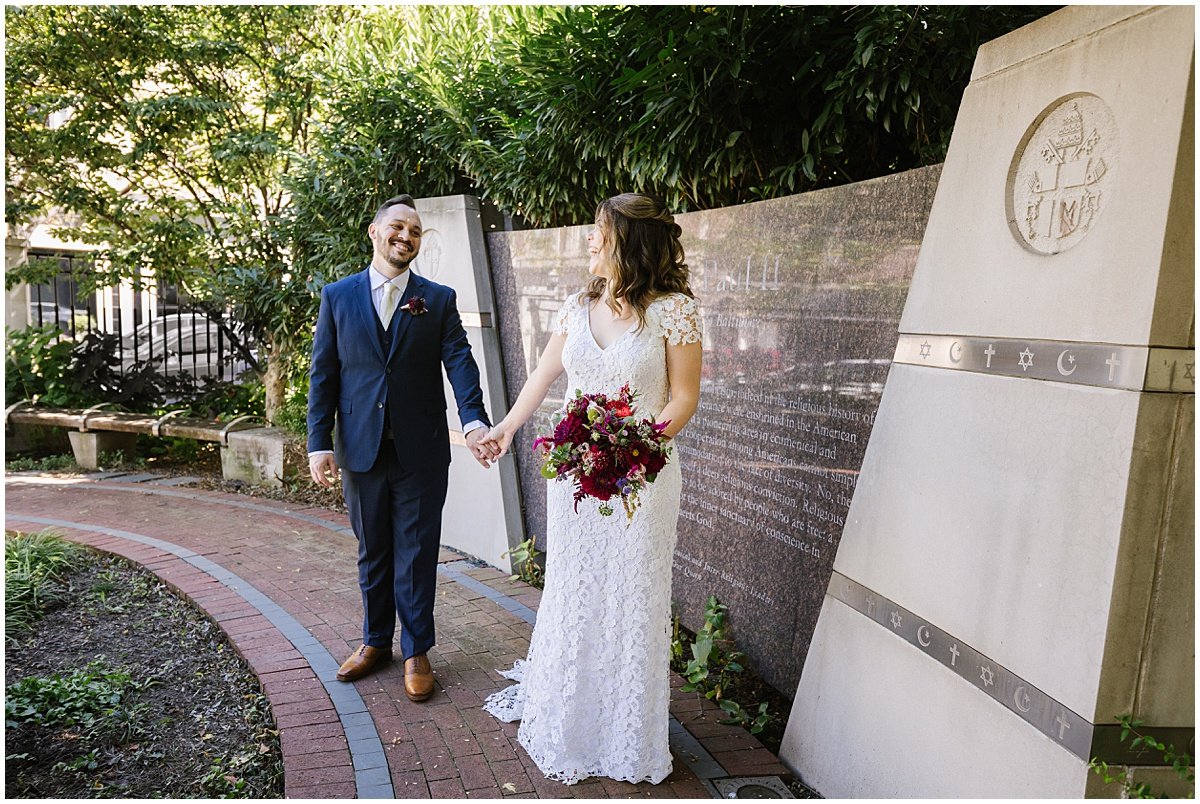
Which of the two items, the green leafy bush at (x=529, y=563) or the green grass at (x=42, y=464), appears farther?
the green grass at (x=42, y=464)

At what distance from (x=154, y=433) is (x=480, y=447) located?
22.1 feet

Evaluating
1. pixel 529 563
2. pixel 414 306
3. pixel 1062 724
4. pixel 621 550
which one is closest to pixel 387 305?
pixel 414 306

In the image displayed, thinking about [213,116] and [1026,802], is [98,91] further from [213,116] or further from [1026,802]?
[1026,802]

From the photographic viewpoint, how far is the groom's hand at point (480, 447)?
405 cm

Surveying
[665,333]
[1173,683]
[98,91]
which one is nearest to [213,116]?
[98,91]

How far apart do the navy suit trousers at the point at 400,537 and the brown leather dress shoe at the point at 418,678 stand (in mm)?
58

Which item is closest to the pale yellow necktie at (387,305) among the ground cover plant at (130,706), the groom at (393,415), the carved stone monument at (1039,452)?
the groom at (393,415)

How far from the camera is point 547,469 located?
3217 mm

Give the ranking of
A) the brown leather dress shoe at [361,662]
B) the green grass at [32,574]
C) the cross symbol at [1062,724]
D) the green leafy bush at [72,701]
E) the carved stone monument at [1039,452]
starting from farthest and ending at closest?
the green grass at [32,574]
the brown leather dress shoe at [361,662]
the green leafy bush at [72,701]
the cross symbol at [1062,724]
the carved stone monument at [1039,452]

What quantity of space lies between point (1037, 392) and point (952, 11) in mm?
1691

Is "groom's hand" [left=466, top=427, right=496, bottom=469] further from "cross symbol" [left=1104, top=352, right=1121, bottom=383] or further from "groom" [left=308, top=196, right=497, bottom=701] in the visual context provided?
"cross symbol" [left=1104, top=352, right=1121, bottom=383]

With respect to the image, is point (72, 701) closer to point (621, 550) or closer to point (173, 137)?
point (621, 550)

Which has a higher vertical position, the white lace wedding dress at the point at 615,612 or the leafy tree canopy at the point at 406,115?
the leafy tree canopy at the point at 406,115

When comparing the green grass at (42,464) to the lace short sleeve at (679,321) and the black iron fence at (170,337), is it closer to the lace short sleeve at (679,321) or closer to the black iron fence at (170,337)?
the black iron fence at (170,337)
